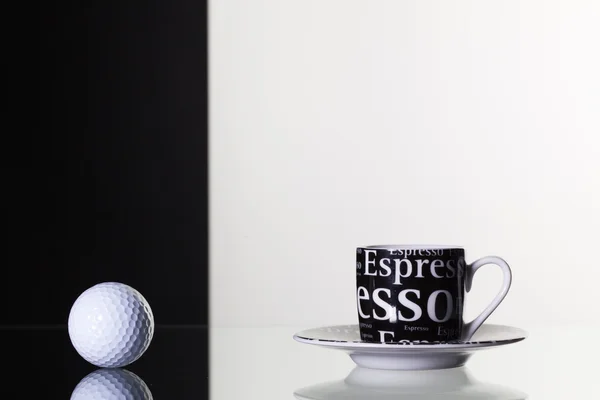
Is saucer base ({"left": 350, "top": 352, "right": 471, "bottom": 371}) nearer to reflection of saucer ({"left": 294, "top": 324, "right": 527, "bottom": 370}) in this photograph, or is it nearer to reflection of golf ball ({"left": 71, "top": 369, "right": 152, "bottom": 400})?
reflection of saucer ({"left": 294, "top": 324, "right": 527, "bottom": 370})

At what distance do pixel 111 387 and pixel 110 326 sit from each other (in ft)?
0.28

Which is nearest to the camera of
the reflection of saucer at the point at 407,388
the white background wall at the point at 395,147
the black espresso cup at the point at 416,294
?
the reflection of saucer at the point at 407,388

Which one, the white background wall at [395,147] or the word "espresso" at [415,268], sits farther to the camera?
the white background wall at [395,147]

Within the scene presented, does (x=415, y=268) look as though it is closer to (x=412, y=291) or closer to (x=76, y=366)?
(x=412, y=291)

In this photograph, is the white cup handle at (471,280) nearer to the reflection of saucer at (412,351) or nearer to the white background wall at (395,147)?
the reflection of saucer at (412,351)

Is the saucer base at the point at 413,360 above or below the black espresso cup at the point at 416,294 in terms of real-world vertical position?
below

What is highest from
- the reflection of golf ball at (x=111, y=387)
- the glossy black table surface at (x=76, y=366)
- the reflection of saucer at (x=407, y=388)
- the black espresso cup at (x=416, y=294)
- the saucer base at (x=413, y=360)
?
the black espresso cup at (x=416, y=294)

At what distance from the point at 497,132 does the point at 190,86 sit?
816 millimetres

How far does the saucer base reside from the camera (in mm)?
742

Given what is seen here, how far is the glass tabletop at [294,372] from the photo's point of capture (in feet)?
2.28

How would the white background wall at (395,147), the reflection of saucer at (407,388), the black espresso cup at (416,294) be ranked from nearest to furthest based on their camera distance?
the reflection of saucer at (407,388) → the black espresso cup at (416,294) → the white background wall at (395,147)

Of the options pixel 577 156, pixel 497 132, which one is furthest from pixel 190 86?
pixel 577 156

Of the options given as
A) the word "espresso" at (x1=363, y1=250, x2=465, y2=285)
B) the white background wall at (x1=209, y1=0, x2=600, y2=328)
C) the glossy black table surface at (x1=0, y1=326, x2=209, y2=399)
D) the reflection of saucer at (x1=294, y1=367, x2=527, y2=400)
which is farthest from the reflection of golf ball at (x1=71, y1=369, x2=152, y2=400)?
the white background wall at (x1=209, y1=0, x2=600, y2=328)

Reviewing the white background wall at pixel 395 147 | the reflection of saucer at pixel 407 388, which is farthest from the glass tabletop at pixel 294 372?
the white background wall at pixel 395 147
